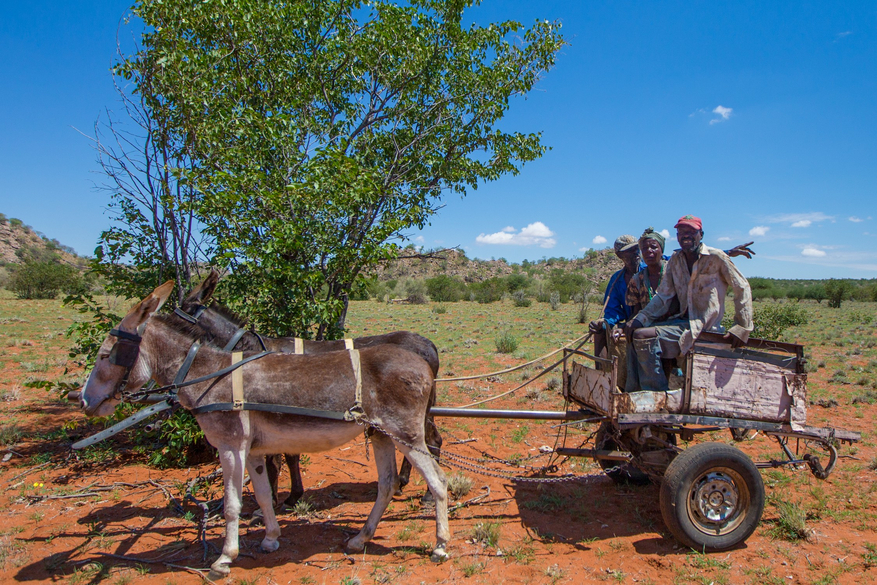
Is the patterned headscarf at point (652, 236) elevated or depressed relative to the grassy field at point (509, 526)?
elevated

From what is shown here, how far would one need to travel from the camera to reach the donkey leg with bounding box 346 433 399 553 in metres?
4.44

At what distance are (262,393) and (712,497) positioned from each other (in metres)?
4.07

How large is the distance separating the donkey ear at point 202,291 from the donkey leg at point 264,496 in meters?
1.49

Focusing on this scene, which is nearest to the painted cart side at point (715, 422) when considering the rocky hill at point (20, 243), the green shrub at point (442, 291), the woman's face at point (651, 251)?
the woman's face at point (651, 251)

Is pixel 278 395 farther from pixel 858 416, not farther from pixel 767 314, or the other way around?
pixel 767 314

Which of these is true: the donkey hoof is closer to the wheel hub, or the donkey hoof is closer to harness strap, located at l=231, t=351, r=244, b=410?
harness strap, located at l=231, t=351, r=244, b=410

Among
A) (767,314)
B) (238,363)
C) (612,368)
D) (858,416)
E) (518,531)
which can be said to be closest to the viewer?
(238,363)

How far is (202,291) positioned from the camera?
439cm

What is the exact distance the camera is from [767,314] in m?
17.8

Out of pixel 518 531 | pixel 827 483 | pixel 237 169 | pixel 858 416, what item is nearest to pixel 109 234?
pixel 237 169

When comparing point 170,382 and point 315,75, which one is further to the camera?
point 315,75

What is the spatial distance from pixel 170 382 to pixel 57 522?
7.80 ft

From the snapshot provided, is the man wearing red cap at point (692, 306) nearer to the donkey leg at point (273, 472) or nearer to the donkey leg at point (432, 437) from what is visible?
the donkey leg at point (432, 437)

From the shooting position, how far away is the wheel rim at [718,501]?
4285mm
